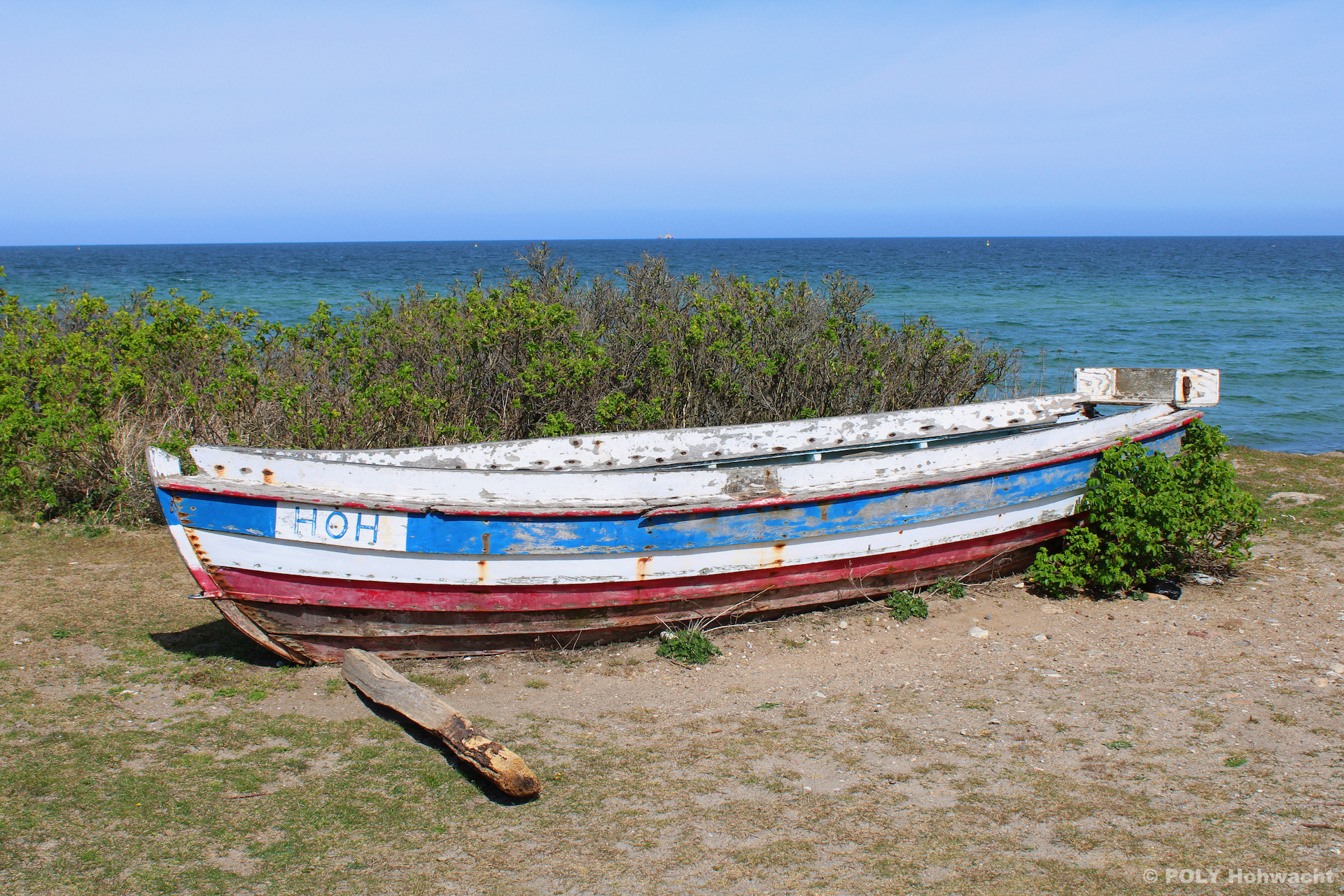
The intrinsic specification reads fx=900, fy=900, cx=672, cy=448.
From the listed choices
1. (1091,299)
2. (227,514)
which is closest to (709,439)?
(227,514)

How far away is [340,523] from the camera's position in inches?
183

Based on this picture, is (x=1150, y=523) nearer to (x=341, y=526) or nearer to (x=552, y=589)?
(x=552, y=589)

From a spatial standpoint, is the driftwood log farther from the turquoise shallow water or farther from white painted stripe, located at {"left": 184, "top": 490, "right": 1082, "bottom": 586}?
the turquoise shallow water

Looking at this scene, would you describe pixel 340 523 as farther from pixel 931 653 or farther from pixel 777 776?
pixel 931 653

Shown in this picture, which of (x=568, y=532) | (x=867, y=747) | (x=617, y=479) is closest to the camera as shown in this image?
(x=867, y=747)

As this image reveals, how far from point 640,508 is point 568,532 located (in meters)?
0.41

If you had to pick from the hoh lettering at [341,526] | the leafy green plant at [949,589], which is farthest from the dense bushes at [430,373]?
the leafy green plant at [949,589]

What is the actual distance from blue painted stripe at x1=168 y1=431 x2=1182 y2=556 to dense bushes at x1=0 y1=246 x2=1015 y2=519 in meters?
2.67

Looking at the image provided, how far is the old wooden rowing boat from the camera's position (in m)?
4.67

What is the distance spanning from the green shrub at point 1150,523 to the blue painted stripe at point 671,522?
37 cm

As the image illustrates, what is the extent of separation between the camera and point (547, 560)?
195 inches

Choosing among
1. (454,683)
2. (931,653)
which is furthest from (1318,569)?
(454,683)

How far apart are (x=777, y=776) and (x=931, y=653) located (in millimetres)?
1781

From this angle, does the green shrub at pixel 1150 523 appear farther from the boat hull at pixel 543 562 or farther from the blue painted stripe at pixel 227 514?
the blue painted stripe at pixel 227 514
